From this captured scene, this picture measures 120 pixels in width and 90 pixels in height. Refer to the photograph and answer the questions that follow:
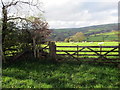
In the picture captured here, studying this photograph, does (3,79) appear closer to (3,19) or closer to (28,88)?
(28,88)

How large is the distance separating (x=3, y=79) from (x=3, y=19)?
685 cm

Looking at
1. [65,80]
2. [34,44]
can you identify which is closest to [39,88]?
[65,80]

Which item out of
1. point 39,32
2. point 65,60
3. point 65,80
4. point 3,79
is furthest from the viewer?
point 39,32

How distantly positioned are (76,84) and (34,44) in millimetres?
7225

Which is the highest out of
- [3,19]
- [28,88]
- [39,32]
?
[3,19]

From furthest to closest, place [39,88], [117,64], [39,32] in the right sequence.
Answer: [39,32] < [117,64] < [39,88]

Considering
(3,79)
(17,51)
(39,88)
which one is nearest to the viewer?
(39,88)

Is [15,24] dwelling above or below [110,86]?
above

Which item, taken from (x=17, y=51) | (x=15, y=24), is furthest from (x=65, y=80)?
(x=15, y=24)

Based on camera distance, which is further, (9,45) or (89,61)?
(9,45)

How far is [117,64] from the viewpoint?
11.8 meters

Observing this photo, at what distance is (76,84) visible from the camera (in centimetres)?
768

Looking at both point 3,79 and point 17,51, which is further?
point 17,51

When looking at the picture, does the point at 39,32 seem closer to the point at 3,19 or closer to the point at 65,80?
the point at 3,19
